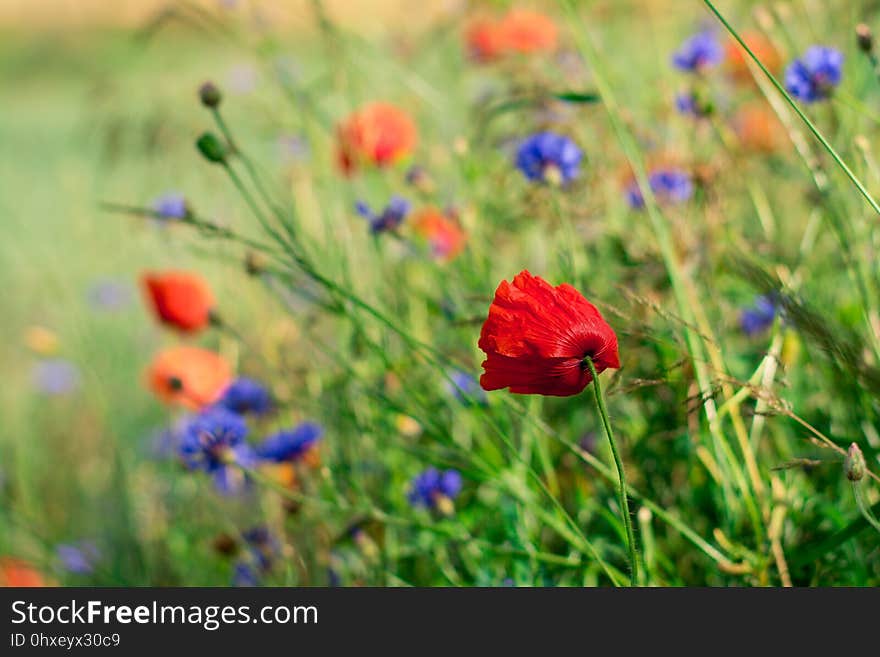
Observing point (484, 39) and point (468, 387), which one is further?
point (484, 39)

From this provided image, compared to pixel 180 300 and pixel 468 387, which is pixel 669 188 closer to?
pixel 468 387

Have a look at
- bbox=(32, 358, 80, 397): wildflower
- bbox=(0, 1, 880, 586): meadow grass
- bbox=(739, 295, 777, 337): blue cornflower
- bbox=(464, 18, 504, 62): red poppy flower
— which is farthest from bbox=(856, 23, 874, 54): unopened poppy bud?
bbox=(32, 358, 80, 397): wildflower

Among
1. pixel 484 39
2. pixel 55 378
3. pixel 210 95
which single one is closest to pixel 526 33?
pixel 484 39

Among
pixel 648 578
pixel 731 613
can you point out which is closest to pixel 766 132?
pixel 648 578

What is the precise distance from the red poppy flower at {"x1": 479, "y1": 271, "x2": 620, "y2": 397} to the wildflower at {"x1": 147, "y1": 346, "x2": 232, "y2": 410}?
21.4 inches

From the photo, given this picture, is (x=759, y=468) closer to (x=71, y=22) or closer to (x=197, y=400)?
(x=197, y=400)

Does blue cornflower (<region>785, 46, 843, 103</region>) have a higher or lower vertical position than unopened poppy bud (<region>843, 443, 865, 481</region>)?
higher

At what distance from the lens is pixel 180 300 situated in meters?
1.01

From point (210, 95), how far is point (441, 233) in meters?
0.42

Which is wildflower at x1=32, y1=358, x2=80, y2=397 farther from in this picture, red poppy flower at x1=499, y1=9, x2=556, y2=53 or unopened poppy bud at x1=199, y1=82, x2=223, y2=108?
unopened poppy bud at x1=199, y1=82, x2=223, y2=108

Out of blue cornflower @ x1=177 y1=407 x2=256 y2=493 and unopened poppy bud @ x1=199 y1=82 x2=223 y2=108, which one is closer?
unopened poppy bud @ x1=199 y1=82 x2=223 y2=108

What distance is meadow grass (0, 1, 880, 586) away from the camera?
698 mm

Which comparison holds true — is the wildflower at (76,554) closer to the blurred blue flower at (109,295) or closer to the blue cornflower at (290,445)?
the blue cornflower at (290,445)

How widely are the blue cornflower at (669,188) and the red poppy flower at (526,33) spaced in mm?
292
